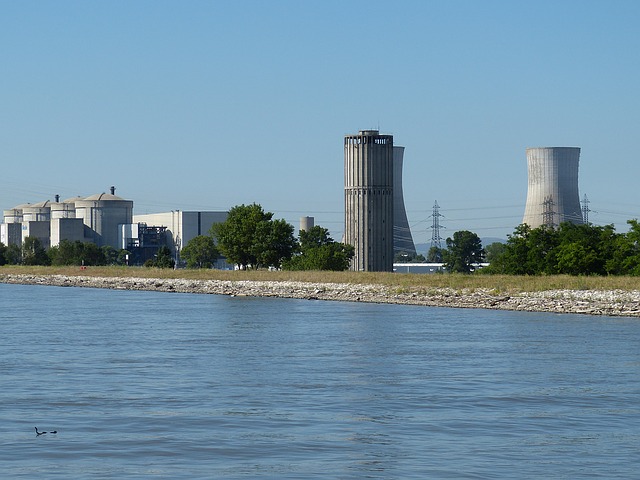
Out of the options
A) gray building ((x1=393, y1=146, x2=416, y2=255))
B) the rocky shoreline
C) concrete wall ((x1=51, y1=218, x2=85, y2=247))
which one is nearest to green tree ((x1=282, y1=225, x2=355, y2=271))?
the rocky shoreline

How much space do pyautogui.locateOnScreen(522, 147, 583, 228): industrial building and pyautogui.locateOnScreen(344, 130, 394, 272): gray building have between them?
50.9ft

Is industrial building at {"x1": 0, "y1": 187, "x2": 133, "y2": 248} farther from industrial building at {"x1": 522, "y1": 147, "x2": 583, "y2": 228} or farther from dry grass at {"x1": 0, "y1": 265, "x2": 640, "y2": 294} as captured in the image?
industrial building at {"x1": 522, "y1": 147, "x2": 583, "y2": 228}

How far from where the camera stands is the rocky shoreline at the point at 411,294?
47.2 meters

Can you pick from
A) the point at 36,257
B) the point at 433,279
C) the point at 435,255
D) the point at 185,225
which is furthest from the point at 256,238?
the point at 435,255

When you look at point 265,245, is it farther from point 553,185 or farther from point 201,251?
point 553,185

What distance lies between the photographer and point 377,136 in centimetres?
11969

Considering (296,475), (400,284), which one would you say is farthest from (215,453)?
(400,284)

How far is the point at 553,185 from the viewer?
118750 millimetres

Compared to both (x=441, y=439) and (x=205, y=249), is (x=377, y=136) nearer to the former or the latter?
(x=205, y=249)

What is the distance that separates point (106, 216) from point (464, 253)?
59.3 metres

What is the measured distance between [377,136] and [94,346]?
90933mm

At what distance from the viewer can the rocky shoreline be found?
47250 mm

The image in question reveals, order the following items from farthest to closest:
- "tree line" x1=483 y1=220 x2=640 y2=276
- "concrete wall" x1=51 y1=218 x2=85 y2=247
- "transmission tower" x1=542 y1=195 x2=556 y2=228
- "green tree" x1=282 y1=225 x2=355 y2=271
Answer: "concrete wall" x1=51 y1=218 x2=85 y2=247 < "transmission tower" x1=542 y1=195 x2=556 y2=228 < "green tree" x1=282 y1=225 x2=355 y2=271 < "tree line" x1=483 y1=220 x2=640 y2=276

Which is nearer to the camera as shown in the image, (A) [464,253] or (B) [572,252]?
(B) [572,252]
